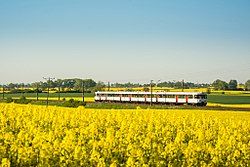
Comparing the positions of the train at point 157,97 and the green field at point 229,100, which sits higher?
the train at point 157,97

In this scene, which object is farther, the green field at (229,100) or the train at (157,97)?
the green field at (229,100)

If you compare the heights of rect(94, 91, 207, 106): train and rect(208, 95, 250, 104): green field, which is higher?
rect(94, 91, 207, 106): train

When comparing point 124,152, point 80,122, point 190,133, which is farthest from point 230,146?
point 80,122

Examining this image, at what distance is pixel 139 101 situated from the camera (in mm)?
79688

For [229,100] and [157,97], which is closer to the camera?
[157,97]

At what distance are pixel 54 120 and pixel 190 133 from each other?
24.1 ft

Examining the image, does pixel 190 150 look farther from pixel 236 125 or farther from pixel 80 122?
pixel 80 122

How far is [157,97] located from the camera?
251 feet

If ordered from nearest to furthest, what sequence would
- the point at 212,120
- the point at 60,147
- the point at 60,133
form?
the point at 60,147
the point at 60,133
the point at 212,120

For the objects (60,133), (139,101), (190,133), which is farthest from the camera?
(139,101)

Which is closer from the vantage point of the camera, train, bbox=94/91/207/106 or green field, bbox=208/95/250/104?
train, bbox=94/91/207/106

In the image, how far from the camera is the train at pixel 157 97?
70.6 meters

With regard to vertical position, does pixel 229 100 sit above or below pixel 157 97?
below

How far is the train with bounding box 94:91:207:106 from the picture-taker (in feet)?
232
